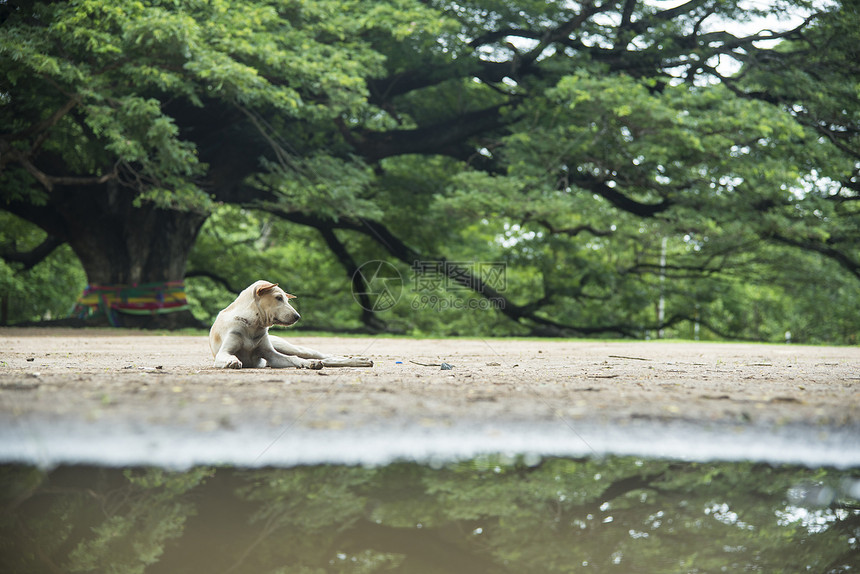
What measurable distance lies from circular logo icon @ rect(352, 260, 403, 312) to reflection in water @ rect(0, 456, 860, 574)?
17.9 meters

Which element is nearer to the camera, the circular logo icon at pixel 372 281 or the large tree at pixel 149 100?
the large tree at pixel 149 100

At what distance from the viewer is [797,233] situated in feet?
48.0

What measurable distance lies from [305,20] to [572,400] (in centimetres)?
1350

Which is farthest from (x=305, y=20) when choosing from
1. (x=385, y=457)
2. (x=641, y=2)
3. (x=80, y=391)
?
(x=385, y=457)

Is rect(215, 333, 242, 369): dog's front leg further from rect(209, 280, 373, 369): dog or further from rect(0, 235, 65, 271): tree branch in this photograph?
rect(0, 235, 65, 271): tree branch

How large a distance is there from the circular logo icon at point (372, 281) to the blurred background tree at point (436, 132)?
0.35 ft

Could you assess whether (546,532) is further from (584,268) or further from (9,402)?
(584,268)

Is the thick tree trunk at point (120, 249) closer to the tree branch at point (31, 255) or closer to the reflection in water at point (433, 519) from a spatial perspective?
the tree branch at point (31, 255)

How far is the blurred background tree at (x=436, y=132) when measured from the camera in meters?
11.7

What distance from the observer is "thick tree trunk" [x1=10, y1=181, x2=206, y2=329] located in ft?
50.8

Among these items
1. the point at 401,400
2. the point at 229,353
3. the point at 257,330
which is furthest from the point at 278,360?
the point at 401,400

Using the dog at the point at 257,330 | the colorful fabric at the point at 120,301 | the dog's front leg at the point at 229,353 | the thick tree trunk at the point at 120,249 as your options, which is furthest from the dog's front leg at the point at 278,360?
the colorful fabric at the point at 120,301

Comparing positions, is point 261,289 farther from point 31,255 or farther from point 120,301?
point 31,255

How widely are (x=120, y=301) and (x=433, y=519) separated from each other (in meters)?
15.3
